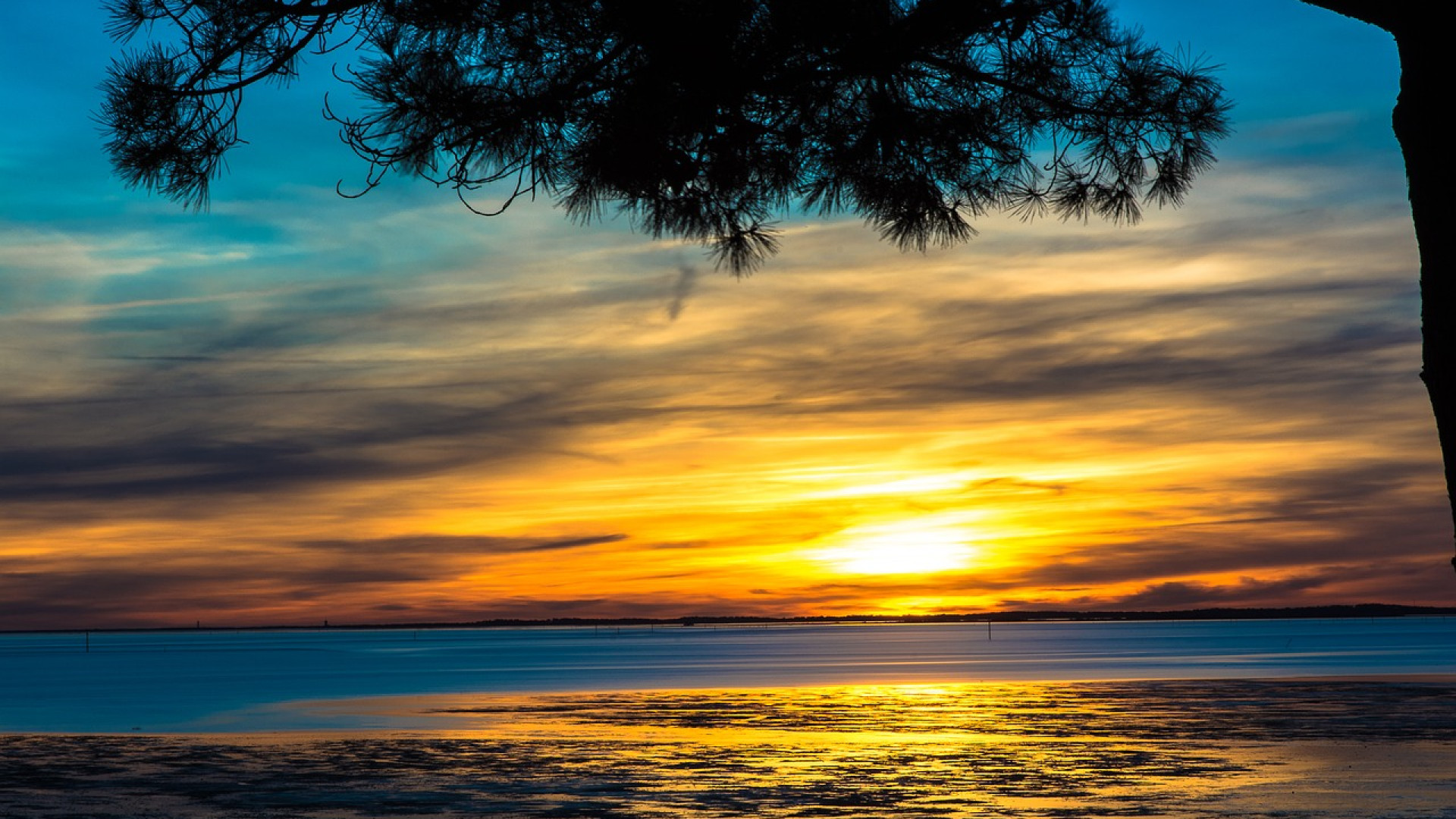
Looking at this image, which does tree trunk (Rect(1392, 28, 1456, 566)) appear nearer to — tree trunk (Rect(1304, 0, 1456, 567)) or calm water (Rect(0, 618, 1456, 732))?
tree trunk (Rect(1304, 0, 1456, 567))

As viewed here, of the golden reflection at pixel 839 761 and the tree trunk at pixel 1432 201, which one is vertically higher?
the tree trunk at pixel 1432 201

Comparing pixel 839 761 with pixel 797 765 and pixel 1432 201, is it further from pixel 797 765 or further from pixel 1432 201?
pixel 1432 201

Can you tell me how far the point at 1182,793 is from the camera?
12.8 metres

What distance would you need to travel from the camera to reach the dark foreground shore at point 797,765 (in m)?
12.0

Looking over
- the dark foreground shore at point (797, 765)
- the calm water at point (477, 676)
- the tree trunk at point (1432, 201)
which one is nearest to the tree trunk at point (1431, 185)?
the tree trunk at point (1432, 201)

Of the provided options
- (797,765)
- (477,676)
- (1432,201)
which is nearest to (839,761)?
(797,765)

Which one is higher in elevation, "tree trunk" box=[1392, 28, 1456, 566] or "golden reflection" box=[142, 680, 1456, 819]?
"tree trunk" box=[1392, 28, 1456, 566]

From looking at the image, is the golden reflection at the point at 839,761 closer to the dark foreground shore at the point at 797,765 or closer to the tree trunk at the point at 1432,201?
the dark foreground shore at the point at 797,765


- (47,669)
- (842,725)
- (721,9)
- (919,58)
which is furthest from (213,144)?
(47,669)

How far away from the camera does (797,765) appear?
50.6 ft

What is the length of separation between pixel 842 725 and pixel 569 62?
1588 centimetres

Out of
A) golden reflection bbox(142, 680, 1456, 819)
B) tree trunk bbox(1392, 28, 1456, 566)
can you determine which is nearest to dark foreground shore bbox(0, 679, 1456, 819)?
golden reflection bbox(142, 680, 1456, 819)

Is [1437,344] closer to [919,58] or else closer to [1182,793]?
[919,58]

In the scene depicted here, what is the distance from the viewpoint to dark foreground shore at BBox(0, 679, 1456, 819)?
12.0 metres
